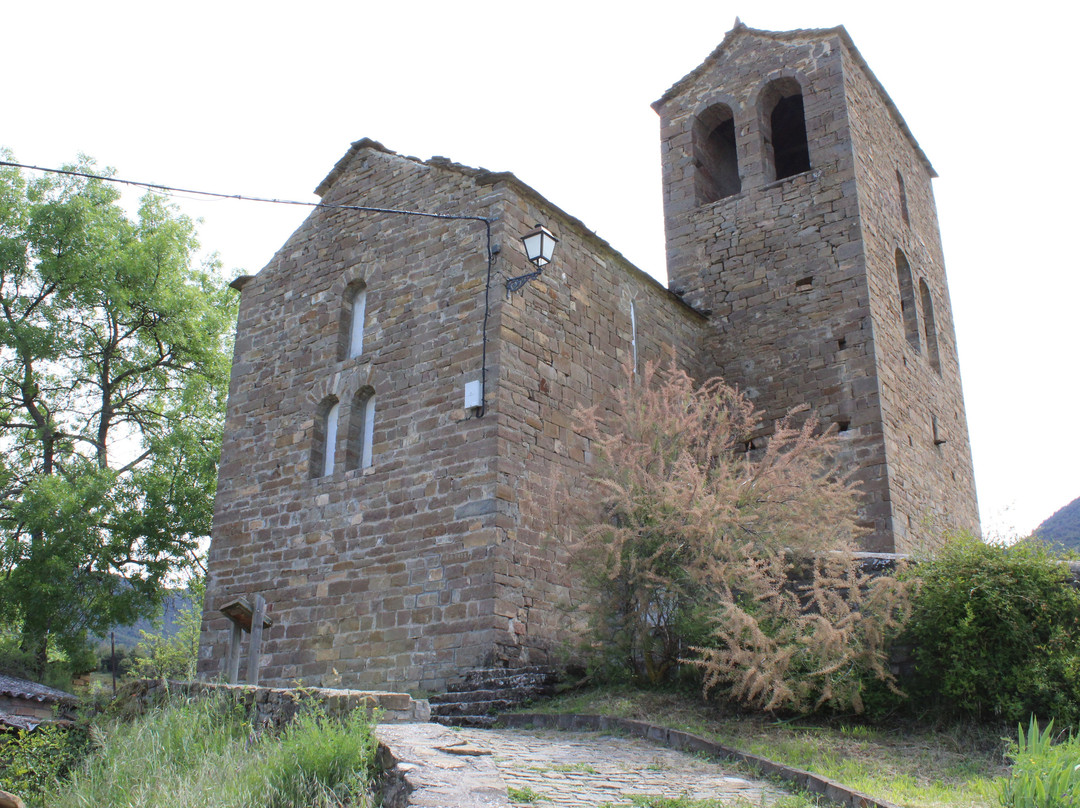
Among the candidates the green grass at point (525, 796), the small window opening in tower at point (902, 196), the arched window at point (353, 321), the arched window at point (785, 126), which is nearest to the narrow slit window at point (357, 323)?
the arched window at point (353, 321)

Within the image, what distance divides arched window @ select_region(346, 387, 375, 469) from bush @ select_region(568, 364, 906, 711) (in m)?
3.04

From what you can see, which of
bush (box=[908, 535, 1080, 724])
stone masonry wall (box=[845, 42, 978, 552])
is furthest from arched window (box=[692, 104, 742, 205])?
bush (box=[908, 535, 1080, 724])

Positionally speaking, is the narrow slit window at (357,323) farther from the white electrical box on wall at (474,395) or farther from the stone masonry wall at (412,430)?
the white electrical box on wall at (474,395)

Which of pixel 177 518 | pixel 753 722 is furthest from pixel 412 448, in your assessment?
pixel 177 518

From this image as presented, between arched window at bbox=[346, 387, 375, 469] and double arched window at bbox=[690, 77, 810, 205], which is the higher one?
double arched window at bbox=[690, 77, 810, 205]

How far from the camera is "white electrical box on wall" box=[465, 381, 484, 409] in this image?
395 inches

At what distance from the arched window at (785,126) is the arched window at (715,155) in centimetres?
72

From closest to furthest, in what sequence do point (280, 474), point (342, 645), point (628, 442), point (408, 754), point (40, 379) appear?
1. point (408, 754)
2. point (628, 442)
3. point (342, 645)
4. point (280, 474)
5. point (40, 379)

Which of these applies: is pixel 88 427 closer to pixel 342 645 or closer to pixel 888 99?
pixel 342 645

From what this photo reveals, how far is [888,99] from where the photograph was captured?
16.8 metres

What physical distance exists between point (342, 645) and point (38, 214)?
1330 centimetres

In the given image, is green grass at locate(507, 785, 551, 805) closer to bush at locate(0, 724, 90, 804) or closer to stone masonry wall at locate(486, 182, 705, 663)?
stone masonry wall at locate(486, 182, 705, 663)

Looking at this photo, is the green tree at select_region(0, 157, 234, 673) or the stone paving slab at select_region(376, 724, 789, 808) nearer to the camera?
the stone paving slab at select_region(376, 724, 789, 808)

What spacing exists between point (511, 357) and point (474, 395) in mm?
610
